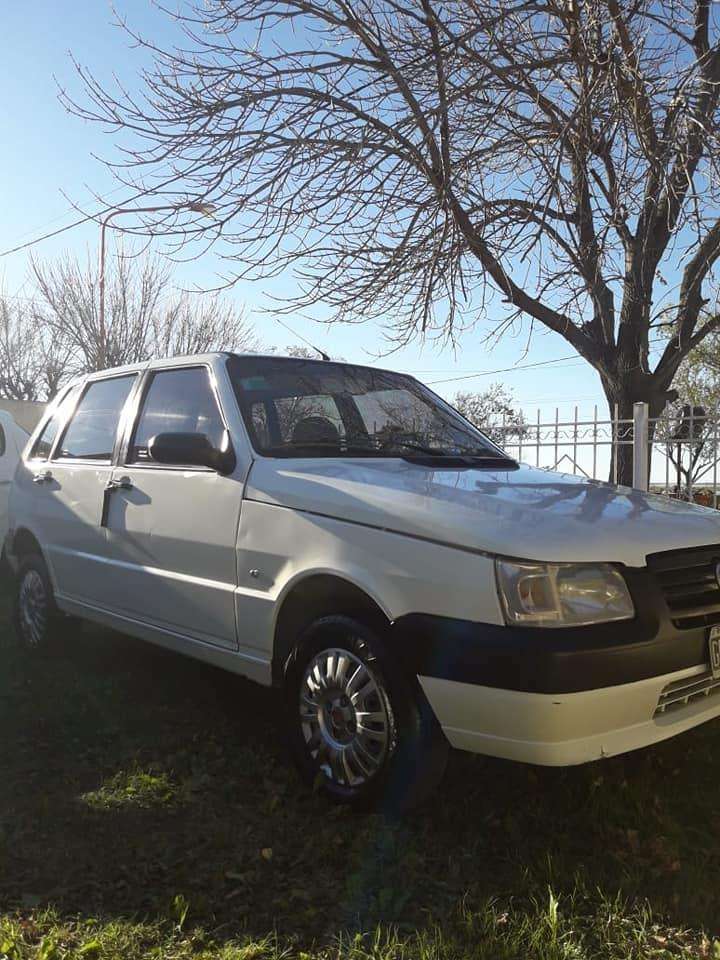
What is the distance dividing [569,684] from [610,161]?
5467mm

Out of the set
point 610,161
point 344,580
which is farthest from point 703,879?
point 610,161

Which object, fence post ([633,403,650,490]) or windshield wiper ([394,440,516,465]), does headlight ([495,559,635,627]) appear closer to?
windshield wiper ([394,440,516,465])

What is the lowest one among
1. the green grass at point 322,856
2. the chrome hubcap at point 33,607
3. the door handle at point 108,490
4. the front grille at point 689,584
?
the green grass at point 322,856

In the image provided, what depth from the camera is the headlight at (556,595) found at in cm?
263

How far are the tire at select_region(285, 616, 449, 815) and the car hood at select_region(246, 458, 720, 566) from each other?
0.45m

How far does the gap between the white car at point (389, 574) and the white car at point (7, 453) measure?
386 centimetres

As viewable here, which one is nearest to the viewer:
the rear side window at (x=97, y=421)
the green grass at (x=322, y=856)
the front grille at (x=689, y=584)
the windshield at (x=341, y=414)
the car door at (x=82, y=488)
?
the green grass at (x=322, y=856)

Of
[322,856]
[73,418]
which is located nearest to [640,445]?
[73,418]

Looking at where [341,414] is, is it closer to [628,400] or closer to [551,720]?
[551,720]

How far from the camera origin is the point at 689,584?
2930 millimetres

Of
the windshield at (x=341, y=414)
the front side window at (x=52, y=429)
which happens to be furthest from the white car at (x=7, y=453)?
the windshield at (x=341, y=414)

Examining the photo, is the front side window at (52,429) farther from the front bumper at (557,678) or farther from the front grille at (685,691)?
the front grille at (685,691)

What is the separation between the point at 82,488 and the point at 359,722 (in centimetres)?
253

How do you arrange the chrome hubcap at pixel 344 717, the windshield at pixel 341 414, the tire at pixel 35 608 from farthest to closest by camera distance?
the tire at pixel 35 608
the windshield at pixel 341 414
the chrome hubcap at pixel 344 717
